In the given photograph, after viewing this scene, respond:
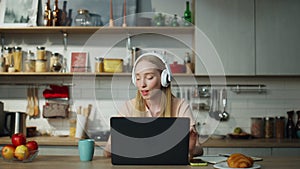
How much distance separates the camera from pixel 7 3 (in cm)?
480

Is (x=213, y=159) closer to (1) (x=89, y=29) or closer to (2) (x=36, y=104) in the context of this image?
(1) (x=89, y=29)

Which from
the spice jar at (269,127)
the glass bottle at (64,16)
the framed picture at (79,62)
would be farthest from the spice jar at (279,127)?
the glass bottle at (64,16)

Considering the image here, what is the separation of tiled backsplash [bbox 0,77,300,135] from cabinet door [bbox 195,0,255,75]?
346 millimetres

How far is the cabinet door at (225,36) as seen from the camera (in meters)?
4.43

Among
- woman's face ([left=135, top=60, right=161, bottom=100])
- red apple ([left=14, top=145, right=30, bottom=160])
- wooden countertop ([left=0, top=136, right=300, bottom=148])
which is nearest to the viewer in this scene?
red apple ([left=14, top=145, right=30, bottom=160])

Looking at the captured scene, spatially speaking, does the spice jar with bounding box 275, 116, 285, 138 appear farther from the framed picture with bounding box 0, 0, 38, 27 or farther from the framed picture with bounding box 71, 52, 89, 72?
the framed picture with bounding box 0, 0, 38, 27

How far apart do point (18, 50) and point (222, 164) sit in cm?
293

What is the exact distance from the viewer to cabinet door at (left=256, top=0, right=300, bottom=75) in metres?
4.43

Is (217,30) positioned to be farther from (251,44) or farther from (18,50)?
Result: (18,50)

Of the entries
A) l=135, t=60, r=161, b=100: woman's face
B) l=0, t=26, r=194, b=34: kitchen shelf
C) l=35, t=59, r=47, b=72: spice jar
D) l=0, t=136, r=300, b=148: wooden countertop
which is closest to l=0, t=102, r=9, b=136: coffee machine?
l=0, t=136, r=300, b=148: wooden countertop

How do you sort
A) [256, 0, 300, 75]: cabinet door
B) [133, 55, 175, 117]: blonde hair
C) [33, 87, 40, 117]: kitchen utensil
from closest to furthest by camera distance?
[133, 55, 175, 117]: blonde hair, [256, 0, 300, 75]: cabinet door, [33, 87, 40, 117]: kitchen utensil

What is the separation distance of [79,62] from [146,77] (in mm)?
2260

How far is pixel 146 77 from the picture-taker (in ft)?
8.64

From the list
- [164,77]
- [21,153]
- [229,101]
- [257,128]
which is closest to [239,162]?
[164,77]
